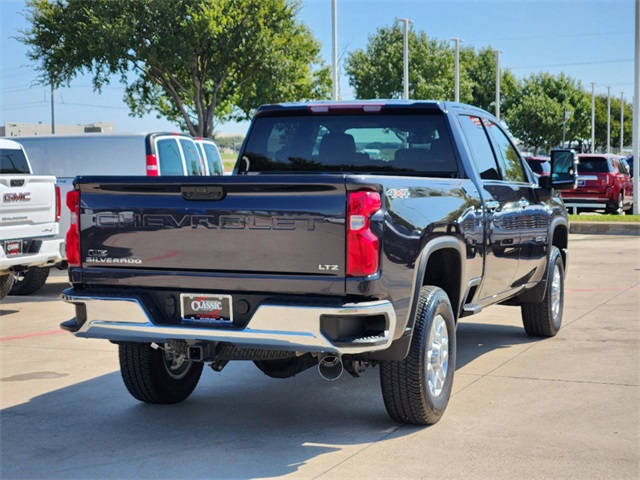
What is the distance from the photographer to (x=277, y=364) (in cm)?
640

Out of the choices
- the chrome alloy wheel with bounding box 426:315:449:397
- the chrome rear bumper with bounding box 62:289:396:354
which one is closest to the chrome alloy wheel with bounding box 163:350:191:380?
the chrome rear bumper with bounding box 62:289:396:354

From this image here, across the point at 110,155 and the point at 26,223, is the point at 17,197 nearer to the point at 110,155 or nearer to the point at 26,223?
the point at 26,223

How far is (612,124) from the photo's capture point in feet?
390

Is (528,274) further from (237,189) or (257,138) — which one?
(237,189)

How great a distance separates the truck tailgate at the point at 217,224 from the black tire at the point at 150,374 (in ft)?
2.94

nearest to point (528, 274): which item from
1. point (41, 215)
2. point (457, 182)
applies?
point (457, 182)

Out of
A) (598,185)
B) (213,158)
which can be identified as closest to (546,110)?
(598,185)

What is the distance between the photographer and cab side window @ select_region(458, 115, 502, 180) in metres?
7.33

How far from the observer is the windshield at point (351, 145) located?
708 centimetres

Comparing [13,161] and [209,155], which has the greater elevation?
[209,155]

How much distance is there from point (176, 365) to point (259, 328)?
1629 mm

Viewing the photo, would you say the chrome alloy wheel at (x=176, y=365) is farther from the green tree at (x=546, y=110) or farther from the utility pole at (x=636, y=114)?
the green tree at (x=546, y=110)

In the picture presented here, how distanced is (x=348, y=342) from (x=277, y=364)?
1295mm

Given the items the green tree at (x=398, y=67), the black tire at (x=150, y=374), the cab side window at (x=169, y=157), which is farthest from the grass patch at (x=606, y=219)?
the green tree at (x=398, y=67)
